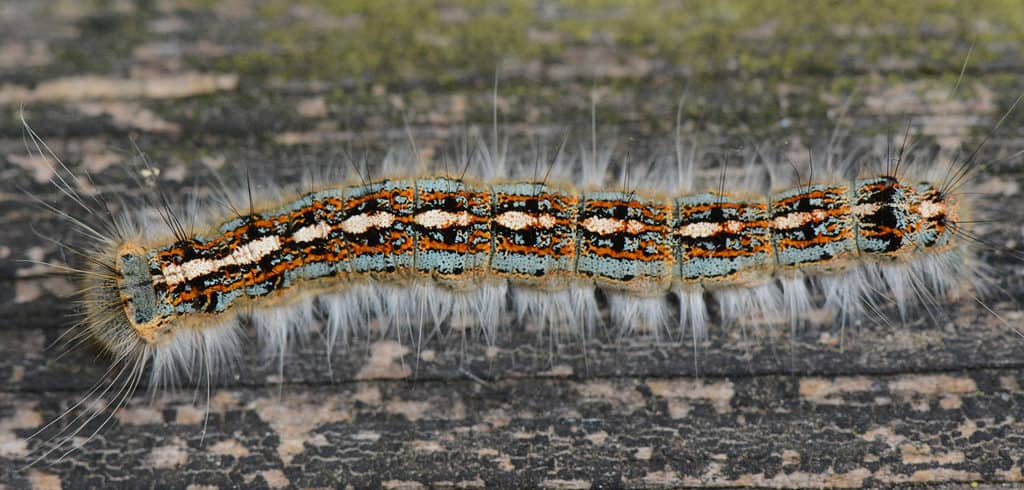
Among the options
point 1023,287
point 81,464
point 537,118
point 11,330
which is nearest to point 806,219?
point 1023,287

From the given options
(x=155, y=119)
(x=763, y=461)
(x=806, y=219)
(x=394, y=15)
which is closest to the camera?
(x=763, y=461)

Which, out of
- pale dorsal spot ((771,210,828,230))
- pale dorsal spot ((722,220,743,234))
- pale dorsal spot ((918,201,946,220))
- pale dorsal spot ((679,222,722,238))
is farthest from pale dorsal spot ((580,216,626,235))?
pale dorsal spot ((918,201,946,220))

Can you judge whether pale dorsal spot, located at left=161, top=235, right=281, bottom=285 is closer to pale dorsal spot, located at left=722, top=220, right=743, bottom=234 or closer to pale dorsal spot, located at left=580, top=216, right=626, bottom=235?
pale dorsal spot, located at left=580, top=216, right=626, bottom=235

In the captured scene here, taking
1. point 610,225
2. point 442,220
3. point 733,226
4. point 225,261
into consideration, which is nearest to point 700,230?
point 733,226

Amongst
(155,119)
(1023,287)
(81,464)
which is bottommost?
(81,464)

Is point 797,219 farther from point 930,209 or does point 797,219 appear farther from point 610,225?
point 610,225

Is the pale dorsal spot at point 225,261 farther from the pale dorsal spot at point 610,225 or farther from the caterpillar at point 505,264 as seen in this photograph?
the pale dorsal spot at point 610,225

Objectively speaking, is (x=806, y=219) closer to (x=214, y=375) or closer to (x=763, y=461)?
(x=763, y=461)

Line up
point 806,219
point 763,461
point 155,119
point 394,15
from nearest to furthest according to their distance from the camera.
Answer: point 763,461
point 806,219
point 155,119
point 394,15
